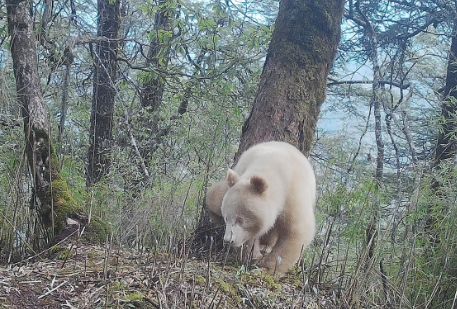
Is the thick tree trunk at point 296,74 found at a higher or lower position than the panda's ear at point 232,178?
higher

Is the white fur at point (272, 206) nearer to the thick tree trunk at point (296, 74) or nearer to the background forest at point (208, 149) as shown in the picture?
the background forest at point (208, 149)

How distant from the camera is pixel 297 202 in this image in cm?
407

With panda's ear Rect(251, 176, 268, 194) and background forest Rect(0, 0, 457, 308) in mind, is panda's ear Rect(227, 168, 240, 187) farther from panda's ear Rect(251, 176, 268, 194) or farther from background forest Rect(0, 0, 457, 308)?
background forest Rect(0, 0, 457, 308)

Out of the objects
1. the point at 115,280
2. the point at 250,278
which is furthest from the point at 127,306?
the point at 250,278

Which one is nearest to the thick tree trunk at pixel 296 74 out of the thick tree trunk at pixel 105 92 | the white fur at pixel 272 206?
the white fur at pixel 272 206

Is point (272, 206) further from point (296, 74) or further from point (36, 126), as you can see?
point (36, 126)

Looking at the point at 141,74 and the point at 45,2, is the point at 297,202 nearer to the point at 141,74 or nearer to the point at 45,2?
the point at 45,2

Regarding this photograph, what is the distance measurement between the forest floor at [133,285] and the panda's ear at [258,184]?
637 millimetres

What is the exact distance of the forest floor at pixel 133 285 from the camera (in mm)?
2545

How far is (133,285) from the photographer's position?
9.12 ft

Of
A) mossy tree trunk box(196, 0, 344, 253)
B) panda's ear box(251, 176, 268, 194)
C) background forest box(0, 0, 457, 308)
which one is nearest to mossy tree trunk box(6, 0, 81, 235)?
background forest box(0, 0, 457, 308)

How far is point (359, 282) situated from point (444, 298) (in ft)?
5.54

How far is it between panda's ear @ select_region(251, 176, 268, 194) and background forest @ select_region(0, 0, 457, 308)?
606 millimetres

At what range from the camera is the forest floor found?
2545mm
